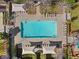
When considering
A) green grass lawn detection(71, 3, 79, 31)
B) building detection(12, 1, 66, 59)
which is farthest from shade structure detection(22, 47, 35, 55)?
green grass lawn detection(71, 3, 79, 31)

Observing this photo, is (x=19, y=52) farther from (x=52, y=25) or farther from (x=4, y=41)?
(x=52, y=25)

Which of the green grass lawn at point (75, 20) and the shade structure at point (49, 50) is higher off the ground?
the green grass lawn at point (75, 20)

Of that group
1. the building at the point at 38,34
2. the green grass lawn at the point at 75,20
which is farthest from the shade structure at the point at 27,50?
the green grass lawn at the point at 75,20

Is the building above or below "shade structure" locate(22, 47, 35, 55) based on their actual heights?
above

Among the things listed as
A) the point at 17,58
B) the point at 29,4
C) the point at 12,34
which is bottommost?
the point at 17,58

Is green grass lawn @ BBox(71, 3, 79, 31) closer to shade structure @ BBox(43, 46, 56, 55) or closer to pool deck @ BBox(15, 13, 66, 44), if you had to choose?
pool deck @ BBox(15, 13, 66, 44)

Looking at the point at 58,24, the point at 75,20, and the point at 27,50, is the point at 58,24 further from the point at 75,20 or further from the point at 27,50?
the point at 27,50

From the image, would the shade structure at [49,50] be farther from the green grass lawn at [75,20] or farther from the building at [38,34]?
the green grass lawn at [75,20]

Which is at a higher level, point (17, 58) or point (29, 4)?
point (29, 4)

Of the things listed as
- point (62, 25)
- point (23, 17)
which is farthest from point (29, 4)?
point (62, 25)
